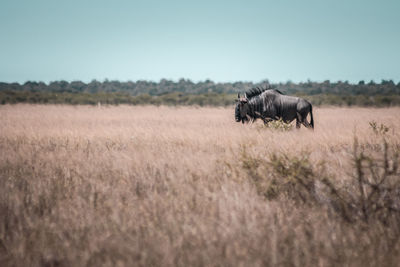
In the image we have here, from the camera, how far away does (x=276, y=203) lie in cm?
312

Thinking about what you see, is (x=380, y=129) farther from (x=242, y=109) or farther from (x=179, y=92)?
(x=179, y=92)

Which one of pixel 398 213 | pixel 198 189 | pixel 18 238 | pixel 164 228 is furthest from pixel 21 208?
pixel 398 213

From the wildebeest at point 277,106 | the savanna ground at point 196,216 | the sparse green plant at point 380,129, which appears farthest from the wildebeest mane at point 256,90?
the savanna ground at point 196,216

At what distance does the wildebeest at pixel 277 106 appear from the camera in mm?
9797

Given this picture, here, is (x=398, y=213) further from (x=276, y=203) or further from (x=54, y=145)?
(x=54, y=145)

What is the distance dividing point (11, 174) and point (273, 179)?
433 centimetres

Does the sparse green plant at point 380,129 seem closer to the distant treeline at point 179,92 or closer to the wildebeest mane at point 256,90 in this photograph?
the distant treeline at point 179,92

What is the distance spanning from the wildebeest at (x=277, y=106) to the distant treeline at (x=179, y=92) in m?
0.43

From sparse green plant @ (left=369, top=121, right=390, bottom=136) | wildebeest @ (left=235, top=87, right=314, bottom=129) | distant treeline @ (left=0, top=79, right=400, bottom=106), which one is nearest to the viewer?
sparse green plant @ (left=369, top=121, right=390, bottom=136)

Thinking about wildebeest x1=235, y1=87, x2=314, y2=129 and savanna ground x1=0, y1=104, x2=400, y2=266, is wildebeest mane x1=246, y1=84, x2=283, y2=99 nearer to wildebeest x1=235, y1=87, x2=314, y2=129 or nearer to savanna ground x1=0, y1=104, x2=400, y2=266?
wildebeest x1=235, y1=87, x2=314, y2=129

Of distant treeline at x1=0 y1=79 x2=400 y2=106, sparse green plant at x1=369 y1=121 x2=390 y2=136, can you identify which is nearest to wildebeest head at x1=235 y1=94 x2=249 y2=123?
distant treeline at x1=0 y1=79 x2=400 y2=106

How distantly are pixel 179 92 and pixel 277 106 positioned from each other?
50.2 m

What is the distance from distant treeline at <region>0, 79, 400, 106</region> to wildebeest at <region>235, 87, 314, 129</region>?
1.40ft

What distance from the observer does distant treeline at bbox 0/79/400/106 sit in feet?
120
